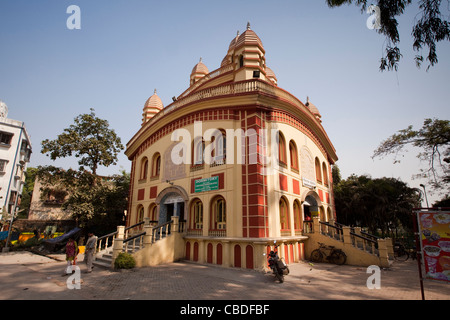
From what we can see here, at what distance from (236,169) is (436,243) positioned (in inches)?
302

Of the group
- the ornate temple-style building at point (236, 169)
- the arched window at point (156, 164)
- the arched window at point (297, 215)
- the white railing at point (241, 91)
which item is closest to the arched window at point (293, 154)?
the ornate temple-style building at point (236, 169)

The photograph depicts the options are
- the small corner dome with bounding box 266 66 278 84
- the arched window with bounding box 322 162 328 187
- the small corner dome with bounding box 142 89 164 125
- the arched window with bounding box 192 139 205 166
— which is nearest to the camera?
the arched window with bounding box 192 139 205 166

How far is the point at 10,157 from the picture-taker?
86.8 ft

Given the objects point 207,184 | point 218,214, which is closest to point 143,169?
point 207,184

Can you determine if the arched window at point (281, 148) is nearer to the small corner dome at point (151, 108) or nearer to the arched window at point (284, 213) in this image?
the arched window at point (284, 213)

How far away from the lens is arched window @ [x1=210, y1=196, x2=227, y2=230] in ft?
39.1

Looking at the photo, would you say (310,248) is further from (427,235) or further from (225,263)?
(427,235)

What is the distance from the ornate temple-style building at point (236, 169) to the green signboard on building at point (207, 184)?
2.1 inches

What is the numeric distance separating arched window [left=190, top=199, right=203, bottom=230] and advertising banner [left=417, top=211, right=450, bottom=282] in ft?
31.1

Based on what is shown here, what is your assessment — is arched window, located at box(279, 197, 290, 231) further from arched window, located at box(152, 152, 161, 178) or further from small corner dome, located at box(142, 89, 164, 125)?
small corner dome, located at box(142, 89, 164, 125)

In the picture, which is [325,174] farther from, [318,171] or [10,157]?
[10,157]

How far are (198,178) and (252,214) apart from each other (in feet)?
12.9

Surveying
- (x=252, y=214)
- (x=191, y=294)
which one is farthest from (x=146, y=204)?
(x=191, y=294)

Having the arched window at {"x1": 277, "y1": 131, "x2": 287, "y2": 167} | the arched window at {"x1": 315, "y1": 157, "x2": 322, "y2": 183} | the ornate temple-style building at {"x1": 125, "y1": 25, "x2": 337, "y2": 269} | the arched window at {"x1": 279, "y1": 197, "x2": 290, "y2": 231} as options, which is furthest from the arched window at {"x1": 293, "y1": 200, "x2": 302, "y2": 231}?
the arched window at {"x1": 315, "y1": 157, "x2": 322, "y2": 183}
